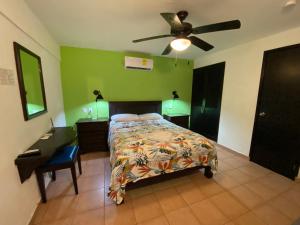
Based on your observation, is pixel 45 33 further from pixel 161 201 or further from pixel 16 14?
pixel 161 201

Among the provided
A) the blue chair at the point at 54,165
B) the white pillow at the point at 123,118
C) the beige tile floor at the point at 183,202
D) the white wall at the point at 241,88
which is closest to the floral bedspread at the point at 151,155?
the beige tile floor at the point at 183,202

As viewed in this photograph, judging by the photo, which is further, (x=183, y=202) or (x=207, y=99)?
(x=207, y=99)

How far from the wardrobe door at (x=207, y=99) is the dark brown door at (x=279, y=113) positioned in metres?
1.00

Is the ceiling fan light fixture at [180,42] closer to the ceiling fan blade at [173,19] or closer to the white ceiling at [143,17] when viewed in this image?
the ceiling fan blade at [173,19]

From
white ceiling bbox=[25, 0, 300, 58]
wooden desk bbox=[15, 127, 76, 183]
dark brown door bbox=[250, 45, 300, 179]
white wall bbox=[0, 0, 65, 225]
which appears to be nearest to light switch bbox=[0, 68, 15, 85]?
white wall bbox=[0, 0, 65, 225]

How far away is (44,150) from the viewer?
1.59m

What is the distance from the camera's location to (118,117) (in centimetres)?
335

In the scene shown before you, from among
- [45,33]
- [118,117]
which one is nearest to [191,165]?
[118,117]

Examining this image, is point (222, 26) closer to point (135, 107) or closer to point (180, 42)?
point (180, 42)

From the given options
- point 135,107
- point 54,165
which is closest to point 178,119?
point 135,107

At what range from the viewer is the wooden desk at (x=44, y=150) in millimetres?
1401

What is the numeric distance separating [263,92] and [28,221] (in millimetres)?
3978

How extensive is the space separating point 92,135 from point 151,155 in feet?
6.14

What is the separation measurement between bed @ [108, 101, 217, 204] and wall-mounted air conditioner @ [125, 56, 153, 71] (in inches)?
70.2
